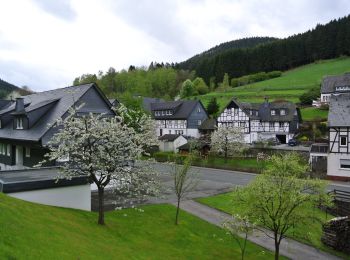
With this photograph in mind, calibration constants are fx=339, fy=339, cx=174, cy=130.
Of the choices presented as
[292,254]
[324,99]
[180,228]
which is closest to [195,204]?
[180,228]

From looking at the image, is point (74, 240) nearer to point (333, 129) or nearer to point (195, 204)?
point (195, 204)

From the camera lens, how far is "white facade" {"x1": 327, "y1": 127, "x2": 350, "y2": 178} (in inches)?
1714

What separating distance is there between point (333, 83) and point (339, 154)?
49579 mm

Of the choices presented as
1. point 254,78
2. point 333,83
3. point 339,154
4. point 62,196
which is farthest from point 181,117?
point 254,78

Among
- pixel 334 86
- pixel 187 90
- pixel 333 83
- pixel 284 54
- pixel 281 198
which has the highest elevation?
pixel 284 54

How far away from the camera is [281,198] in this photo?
1738 centimetres

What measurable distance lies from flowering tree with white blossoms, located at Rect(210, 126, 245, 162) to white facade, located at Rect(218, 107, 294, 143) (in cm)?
1338

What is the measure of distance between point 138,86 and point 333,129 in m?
98.4

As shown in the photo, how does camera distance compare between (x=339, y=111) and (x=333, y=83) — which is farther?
(x=333, y=83)

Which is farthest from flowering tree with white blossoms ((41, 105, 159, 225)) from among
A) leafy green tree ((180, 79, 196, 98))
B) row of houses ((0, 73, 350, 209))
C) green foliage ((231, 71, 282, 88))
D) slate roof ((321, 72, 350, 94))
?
green foliage ((231, 71, 282, 88))

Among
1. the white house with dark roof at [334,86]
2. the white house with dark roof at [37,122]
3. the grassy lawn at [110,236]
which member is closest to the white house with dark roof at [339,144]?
the grassy lawn at [110,236]

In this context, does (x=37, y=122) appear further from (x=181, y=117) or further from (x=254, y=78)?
(x=254, y=78)

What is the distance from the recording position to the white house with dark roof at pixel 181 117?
7962 centimetres

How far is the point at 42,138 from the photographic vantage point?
95.5ft
